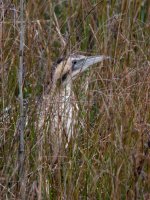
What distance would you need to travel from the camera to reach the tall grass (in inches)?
142

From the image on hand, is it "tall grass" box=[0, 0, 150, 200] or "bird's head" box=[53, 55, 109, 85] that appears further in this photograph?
"bird's head" box=[53, 55, 109, 85]

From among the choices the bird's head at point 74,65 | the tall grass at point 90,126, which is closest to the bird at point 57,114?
the tall grass at point 90,126

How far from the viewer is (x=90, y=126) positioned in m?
4.18

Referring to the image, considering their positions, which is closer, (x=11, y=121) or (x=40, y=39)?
(x=11, y=121)

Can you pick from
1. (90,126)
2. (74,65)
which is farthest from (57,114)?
(74,65)

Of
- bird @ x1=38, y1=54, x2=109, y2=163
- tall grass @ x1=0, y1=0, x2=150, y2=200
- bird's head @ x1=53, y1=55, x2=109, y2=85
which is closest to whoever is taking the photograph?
tall grass @ x1=0, y1=0, x2=150, y2=200

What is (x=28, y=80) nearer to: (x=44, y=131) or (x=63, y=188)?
(x=44, y=131)

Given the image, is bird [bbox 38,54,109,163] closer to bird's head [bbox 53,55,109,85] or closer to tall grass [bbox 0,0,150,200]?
tall grass [bbox 0,0,150,200]

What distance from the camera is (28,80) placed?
15.0 feet

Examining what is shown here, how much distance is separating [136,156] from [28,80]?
131 centimetres

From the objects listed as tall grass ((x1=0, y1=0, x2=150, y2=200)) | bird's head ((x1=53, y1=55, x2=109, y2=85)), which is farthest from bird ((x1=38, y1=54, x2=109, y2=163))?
bird's head ((x1=53, y1=55, x2=109, y2=85))

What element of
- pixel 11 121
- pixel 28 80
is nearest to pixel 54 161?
pixel 11 121

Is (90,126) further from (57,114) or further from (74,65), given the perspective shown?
(74,65)

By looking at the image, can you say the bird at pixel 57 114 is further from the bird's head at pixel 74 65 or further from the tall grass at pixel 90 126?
the bird's head at pixel 74 65
